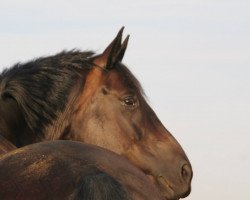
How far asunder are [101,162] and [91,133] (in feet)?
8.91

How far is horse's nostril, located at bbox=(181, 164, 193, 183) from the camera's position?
6016 mm

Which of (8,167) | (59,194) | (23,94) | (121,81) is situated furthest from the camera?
(121,81)

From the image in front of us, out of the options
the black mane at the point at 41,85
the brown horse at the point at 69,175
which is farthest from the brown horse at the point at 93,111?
the brown horse at the point at 69,175

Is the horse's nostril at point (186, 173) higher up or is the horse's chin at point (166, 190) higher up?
the horse's nostril at point (186, 173)

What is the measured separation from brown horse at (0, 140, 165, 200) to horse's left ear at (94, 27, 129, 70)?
286cm

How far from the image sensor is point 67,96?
5926 mm

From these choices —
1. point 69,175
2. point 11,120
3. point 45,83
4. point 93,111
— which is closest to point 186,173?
point 93,111

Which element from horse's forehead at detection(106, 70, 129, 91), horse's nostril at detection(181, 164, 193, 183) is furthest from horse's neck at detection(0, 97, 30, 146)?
horse's nostril at detection(181, 164, 193, 183)

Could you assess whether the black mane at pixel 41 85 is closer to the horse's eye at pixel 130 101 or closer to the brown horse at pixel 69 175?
the horse's eye at pixel 130 101

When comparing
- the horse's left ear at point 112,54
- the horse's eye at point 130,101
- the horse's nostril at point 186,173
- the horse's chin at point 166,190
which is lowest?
the horse's chin at point 166,190

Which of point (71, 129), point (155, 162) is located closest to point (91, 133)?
point (71, 129)

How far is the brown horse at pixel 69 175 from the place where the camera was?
2.84 m

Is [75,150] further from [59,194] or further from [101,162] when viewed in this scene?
[59,194]

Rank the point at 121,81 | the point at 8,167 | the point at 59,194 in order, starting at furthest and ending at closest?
the point at 121,81
the point at 8,167
the point at 59,194
